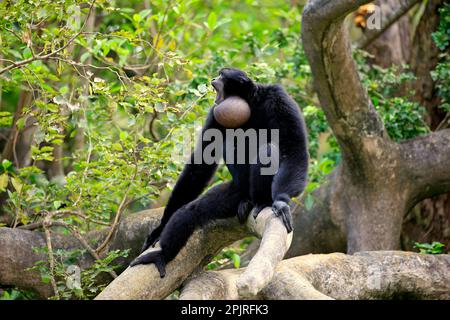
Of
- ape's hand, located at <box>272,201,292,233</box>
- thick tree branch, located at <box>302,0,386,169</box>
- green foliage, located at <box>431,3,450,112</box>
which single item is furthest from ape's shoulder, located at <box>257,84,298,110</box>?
green foliage, located at <box>431,3,450,112</box>

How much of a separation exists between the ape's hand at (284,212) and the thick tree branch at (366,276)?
0.45 m

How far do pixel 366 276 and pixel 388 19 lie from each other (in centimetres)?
434

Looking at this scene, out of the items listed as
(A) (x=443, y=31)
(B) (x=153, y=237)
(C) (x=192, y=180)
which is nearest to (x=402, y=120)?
(A) (x=443, y=31)

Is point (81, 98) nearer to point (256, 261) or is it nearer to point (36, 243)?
point (36, 243)

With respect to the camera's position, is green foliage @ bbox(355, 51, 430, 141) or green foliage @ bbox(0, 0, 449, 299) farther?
green foliage @ bbox(355, 51, 430, 141)

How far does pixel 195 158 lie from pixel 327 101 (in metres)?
1.55

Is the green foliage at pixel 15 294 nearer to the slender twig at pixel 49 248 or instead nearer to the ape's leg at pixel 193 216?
the slender twig at pixel 49 248

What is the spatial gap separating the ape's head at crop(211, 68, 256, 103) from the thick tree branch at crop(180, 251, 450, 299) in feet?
5.00

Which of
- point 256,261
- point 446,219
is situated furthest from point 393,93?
point 256,261

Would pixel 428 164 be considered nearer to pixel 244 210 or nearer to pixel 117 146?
pixel 244 210

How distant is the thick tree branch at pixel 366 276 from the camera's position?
4.90 meters

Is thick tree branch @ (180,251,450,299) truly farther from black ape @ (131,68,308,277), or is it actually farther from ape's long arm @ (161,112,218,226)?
ape's long arm @ (161,112,218,226)

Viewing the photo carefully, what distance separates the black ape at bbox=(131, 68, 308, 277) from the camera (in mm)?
5027
